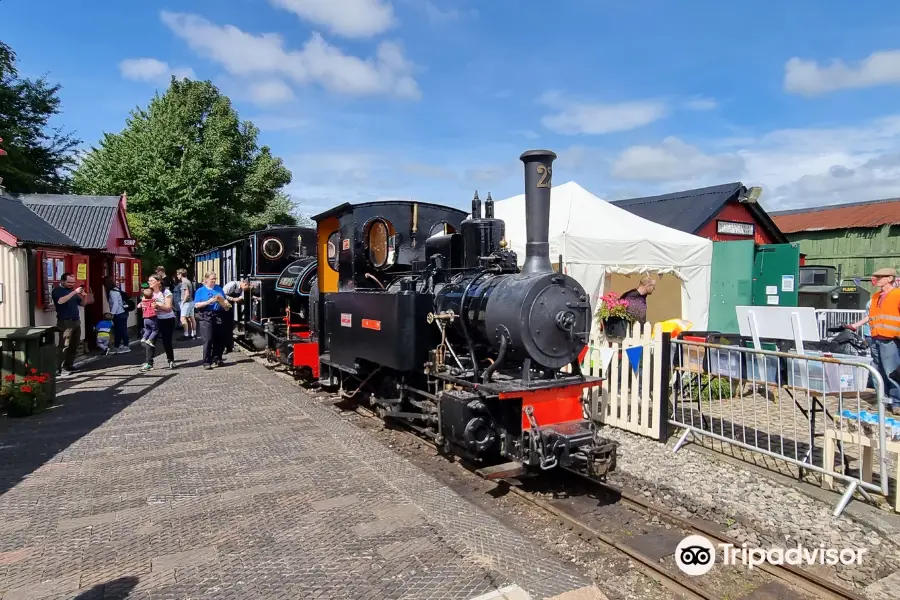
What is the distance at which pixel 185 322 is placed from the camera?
1405cm

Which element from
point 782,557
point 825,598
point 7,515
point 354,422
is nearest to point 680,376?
point 782,557

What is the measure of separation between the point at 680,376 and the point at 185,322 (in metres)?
12.0

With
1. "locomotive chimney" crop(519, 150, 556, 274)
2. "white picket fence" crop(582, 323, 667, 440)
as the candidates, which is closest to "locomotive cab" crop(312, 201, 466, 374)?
"locomotive chimney" crop(519, 150, 556, 274)

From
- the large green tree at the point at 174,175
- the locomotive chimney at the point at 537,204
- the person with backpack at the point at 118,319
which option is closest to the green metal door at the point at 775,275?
the locomotive chimney at the point at 537,204

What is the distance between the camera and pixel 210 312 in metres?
9.84

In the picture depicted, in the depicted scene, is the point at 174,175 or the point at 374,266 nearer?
the point at 374,266

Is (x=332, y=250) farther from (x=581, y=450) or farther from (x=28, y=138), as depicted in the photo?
(x=28, y=138)

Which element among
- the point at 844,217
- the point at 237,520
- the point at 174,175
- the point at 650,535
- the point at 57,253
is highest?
the point at 174,175

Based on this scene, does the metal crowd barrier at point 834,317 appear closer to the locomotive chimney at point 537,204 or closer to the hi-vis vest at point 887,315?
the hi-vis vest at point 887,315

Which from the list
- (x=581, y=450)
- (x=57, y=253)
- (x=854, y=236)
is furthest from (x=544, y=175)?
(x=854, y=236)

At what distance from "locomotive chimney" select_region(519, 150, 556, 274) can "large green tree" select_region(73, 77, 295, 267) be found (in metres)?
17.8

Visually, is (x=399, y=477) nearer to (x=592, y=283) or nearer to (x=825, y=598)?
(x=825, y=598)

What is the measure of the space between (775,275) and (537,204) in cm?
968

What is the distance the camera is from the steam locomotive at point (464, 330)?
175 inches
